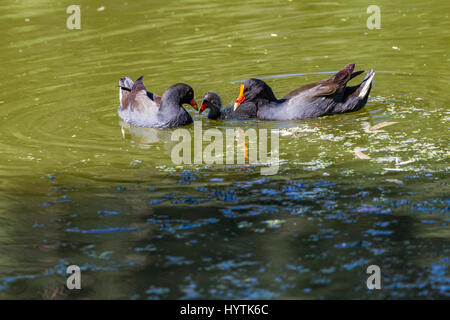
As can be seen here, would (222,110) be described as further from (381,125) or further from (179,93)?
(381,125)

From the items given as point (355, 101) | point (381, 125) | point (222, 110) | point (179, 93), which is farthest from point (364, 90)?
point (179, 93)

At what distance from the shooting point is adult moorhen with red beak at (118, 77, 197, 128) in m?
9.86

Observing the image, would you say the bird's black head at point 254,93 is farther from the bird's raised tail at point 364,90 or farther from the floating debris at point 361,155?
the floating debris at point 361,155

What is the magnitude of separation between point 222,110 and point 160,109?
0.89 m

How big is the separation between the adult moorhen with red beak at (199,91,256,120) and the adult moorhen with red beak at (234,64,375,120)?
95 millimetres

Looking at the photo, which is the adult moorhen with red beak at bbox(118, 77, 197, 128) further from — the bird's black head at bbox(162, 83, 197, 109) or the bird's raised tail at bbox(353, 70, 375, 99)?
the bird's raised tail at bbox(353, 70, 375, 99)

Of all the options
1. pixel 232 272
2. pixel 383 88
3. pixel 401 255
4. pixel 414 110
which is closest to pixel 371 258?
pixel 401 255

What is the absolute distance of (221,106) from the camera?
1023 cm

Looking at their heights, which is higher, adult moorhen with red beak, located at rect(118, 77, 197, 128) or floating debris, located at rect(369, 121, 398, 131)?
adult moorhen with red beak, located at rect(118, 77, 197, 128)

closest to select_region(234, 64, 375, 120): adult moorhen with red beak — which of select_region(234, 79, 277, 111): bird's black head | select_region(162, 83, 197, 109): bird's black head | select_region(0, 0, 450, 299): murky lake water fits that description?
select_region(234, 79, 277, 111): bird's black head

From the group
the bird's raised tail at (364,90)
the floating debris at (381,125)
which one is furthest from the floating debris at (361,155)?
the bird's raised tail at (364,90)

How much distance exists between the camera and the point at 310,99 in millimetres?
9805

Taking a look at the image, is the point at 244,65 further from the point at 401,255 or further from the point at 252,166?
the point at 401,255

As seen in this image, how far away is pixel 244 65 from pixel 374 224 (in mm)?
7025
